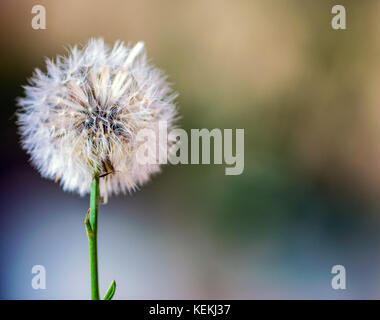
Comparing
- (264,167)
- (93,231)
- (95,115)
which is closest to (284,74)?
(264,167)

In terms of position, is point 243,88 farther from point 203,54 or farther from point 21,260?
point 21,260

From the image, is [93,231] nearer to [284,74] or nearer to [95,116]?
[95,116]

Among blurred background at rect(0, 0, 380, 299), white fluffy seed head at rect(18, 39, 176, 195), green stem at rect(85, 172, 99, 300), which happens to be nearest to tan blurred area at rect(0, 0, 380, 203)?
blurred background at rect(0, 0, 380, 299)

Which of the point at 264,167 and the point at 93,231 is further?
the point at 264,167

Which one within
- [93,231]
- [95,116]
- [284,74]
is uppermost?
[284,74]

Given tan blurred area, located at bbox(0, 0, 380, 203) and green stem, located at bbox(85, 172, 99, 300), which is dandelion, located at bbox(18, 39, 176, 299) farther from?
tan blurred area, located at bbox(0, 0, 380, 203)

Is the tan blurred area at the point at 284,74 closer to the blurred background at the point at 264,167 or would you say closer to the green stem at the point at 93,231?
the blurred background at the point at 264,167

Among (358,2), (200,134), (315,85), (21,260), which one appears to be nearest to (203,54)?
(200,134)
